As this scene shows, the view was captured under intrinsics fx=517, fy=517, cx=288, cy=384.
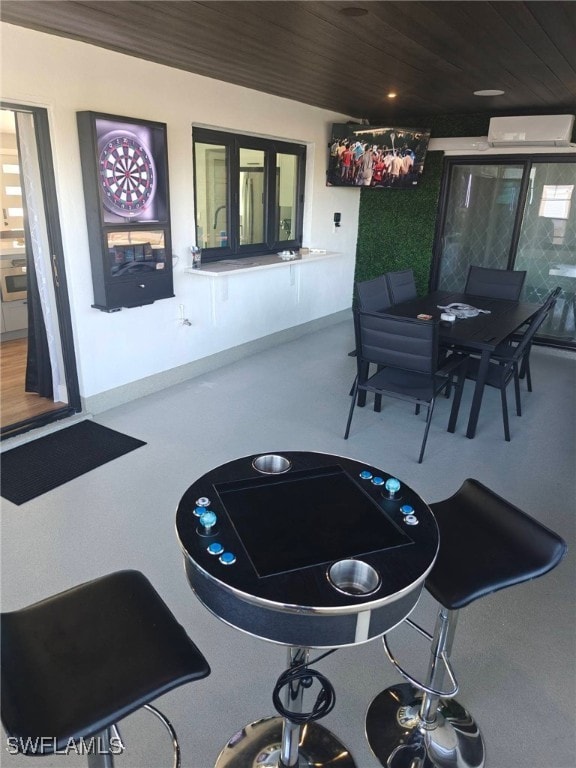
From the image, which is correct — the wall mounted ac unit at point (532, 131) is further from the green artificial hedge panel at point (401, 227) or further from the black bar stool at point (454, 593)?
the black bar stool at point (454, 593)

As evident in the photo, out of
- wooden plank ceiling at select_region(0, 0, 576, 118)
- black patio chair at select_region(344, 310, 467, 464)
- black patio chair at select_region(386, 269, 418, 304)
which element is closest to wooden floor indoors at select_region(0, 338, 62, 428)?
black patio chair at select_region(344, 310, 467, 464)

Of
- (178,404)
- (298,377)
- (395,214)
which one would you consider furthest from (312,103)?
(178,404)

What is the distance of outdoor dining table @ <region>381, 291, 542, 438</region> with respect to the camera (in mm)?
3395

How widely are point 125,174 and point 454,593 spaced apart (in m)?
3.22

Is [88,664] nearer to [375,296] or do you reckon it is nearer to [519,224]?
[375,296]

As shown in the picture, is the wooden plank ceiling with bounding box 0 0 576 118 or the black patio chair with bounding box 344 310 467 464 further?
the black patio chair with bounding box 344 310 467 464

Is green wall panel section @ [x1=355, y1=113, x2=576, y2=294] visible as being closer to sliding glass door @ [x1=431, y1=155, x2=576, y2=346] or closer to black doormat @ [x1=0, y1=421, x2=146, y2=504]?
sliding glass door @ [x1=431, y1=155, x2=576, y2=346]

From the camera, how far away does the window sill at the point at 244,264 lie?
4184 millimetres

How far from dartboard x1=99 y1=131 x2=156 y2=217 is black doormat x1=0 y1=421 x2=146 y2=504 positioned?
1498 mm

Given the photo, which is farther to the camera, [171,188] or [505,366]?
[171,188]

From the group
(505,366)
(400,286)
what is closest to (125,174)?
(400,286)

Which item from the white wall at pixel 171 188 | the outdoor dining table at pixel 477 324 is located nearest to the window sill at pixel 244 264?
the white wall at pixel 171 188

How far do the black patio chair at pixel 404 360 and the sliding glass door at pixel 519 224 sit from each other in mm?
2608

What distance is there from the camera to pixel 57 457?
10.5 feet
